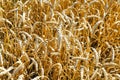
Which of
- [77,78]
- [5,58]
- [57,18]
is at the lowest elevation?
[77,78]

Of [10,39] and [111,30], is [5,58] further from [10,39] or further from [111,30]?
[111,30]

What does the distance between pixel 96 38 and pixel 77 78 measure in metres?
0.41

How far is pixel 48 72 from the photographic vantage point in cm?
152

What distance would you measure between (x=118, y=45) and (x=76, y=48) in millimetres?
368

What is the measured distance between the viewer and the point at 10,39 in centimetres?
172

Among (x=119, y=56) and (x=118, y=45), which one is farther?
(x=118, y=45)

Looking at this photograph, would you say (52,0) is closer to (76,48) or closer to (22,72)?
(76,48)

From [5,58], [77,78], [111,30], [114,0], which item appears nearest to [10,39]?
[5,58]

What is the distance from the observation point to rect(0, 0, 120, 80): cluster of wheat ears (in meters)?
1.47

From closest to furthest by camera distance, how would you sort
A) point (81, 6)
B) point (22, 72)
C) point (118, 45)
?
point (22, 72), point (118, 45), point (81, 6)

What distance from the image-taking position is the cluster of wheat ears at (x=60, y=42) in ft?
4.82

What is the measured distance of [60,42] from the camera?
133 centimetres

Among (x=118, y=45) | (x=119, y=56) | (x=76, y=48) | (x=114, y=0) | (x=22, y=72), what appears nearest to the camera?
(x=22, y=72)

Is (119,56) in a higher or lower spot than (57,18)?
lower
